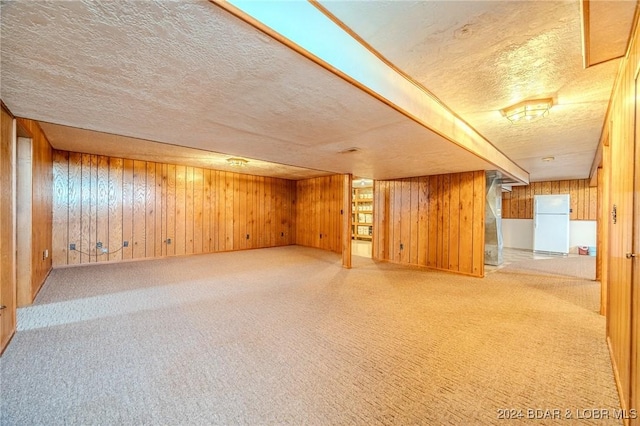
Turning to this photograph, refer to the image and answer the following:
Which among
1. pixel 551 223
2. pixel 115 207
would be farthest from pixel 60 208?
pixel 551 223

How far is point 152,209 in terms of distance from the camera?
18.9 feet

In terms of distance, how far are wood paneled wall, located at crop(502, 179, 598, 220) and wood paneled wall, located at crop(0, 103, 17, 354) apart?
1027 centimetres

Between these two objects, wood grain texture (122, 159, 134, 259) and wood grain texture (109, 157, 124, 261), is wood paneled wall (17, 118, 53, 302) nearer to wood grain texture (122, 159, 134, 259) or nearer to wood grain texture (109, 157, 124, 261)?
wood grain texture (109, 157, 124, 261)

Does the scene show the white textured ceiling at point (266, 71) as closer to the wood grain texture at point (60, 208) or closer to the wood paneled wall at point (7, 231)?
the wood paneled wall at point (7, 231)

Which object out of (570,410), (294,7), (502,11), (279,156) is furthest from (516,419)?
(279,156)

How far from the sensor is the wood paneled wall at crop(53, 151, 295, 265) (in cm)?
485

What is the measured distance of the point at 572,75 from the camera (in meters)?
1.81

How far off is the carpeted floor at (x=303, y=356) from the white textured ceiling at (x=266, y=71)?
1.88 meters

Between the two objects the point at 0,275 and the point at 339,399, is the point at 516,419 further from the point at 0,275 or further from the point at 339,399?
the point at 0,275

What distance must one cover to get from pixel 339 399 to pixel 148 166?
6.06 metres

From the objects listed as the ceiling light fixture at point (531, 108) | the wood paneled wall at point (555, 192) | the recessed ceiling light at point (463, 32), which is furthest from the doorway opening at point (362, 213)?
the recessed ceiling light at point (463, 32)

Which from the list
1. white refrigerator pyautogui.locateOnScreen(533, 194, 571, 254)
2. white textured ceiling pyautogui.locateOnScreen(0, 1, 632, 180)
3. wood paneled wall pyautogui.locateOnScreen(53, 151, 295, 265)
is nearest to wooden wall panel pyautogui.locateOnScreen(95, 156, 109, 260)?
wood paneled wall pyautogui.locateOnScreen(53, 151, 295, 265)

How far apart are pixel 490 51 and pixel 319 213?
21.3ft

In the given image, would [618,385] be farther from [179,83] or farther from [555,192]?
[555,192]
